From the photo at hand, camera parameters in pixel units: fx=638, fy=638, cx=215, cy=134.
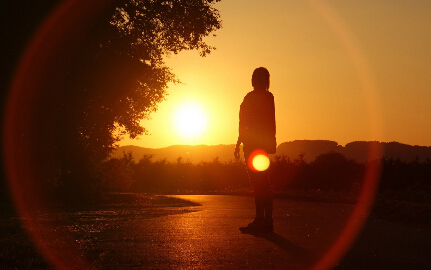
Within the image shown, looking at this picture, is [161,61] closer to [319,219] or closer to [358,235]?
[319,219]

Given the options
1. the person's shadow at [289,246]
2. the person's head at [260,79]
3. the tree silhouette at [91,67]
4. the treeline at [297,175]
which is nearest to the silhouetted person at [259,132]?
the person's head at [260,79]

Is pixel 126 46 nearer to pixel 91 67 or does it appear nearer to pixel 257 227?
pixel 91 67

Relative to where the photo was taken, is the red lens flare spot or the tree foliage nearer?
the red lens flare spot

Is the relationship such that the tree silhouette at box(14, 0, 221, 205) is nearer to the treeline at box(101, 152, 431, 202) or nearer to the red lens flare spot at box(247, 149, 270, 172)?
the red lens flare spot at box(247, 149, 270, 172)

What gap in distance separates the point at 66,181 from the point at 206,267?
69.4ft

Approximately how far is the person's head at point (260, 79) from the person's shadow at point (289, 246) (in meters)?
2.13

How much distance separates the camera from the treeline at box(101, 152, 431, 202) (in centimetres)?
2747

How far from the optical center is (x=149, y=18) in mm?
18641

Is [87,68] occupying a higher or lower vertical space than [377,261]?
higher

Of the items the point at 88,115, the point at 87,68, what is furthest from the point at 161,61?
the point at 87,68

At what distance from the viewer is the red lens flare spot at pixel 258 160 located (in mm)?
9070

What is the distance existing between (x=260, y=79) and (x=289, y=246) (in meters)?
2.82

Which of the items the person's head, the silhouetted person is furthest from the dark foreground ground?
the person's head

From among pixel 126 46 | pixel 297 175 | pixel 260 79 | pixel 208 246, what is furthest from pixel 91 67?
pixel 297 175
